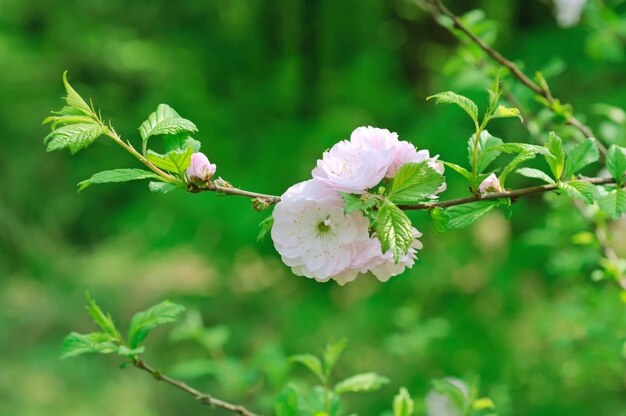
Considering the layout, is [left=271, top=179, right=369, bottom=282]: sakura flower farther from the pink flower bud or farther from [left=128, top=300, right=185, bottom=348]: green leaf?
[left=128, top=300, right=185, bottom=348]: green leaf

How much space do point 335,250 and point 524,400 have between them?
5.06 ft

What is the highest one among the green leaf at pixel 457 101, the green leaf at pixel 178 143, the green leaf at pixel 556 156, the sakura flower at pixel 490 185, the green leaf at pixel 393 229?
the green leaf at pixel 457 101

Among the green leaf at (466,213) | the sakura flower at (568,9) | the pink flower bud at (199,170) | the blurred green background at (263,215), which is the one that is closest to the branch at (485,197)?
the green leaf at (466,213)

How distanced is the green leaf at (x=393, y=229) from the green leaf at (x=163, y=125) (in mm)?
154

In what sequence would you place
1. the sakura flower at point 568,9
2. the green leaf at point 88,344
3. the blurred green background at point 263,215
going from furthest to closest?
1. the blurred green background at point 263,215
2. the sakura flower at point 568,9
3. the green leaf at point 88,344

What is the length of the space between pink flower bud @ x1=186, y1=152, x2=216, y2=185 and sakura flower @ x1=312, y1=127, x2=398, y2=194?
0.08 metres

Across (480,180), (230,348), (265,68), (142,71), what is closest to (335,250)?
(480,180)

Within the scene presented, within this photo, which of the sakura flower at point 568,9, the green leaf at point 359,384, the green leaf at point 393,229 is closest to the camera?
the green leaf at point 393,229

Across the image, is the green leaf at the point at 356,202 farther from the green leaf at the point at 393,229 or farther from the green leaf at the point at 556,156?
the green leaf at the point at 556,156

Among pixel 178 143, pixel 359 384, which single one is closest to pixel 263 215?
pixel 359 384

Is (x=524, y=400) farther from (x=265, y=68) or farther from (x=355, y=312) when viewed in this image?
(x=265, y=68)

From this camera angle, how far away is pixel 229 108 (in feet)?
7.77

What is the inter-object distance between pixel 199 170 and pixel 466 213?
19 cm

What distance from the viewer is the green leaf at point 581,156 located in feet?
1.72
